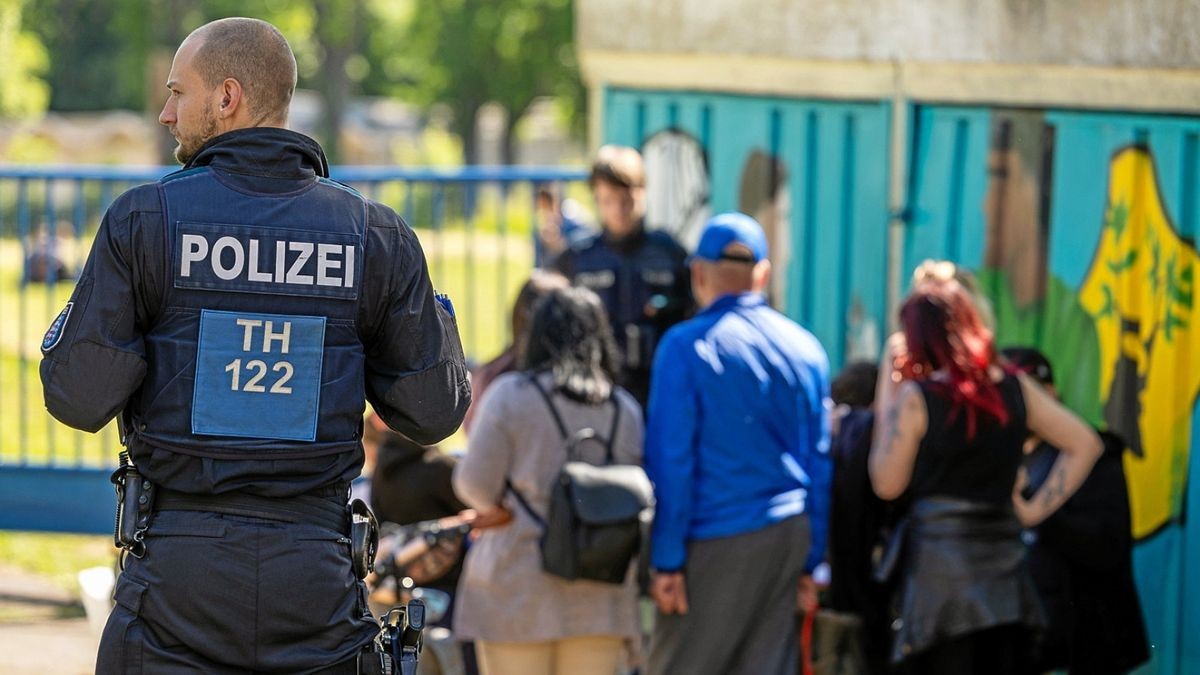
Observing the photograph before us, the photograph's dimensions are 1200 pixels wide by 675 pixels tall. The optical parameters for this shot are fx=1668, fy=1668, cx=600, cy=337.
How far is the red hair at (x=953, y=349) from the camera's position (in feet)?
17.3

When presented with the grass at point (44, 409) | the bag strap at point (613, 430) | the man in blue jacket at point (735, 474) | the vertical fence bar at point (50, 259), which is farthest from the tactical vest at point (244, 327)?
the vertical fence bar at point (50, 259)

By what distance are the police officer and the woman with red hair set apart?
235 centimetres

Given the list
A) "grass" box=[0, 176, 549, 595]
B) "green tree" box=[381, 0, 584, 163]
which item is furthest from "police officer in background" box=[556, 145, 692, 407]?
"green tree" box=[381, 0, 584, 163]

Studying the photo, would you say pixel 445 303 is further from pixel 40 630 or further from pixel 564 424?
pixel 40 630

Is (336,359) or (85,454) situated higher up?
(336,359)

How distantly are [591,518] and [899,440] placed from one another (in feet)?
3.36

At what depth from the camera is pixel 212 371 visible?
3299mm

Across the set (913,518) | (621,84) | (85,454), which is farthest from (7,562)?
(913,518)

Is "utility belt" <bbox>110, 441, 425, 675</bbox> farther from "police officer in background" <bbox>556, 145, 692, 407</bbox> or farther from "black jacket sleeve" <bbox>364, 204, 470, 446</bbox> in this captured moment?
"police officer in background" <bbox>556, 145, 692, 407</bbox>

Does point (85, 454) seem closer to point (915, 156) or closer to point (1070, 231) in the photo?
point (915, 156)

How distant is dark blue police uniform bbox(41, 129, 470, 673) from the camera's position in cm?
327

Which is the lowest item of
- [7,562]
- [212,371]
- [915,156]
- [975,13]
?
[7,562]

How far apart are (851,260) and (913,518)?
2.20m

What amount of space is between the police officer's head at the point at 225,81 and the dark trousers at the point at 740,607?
254 cm
